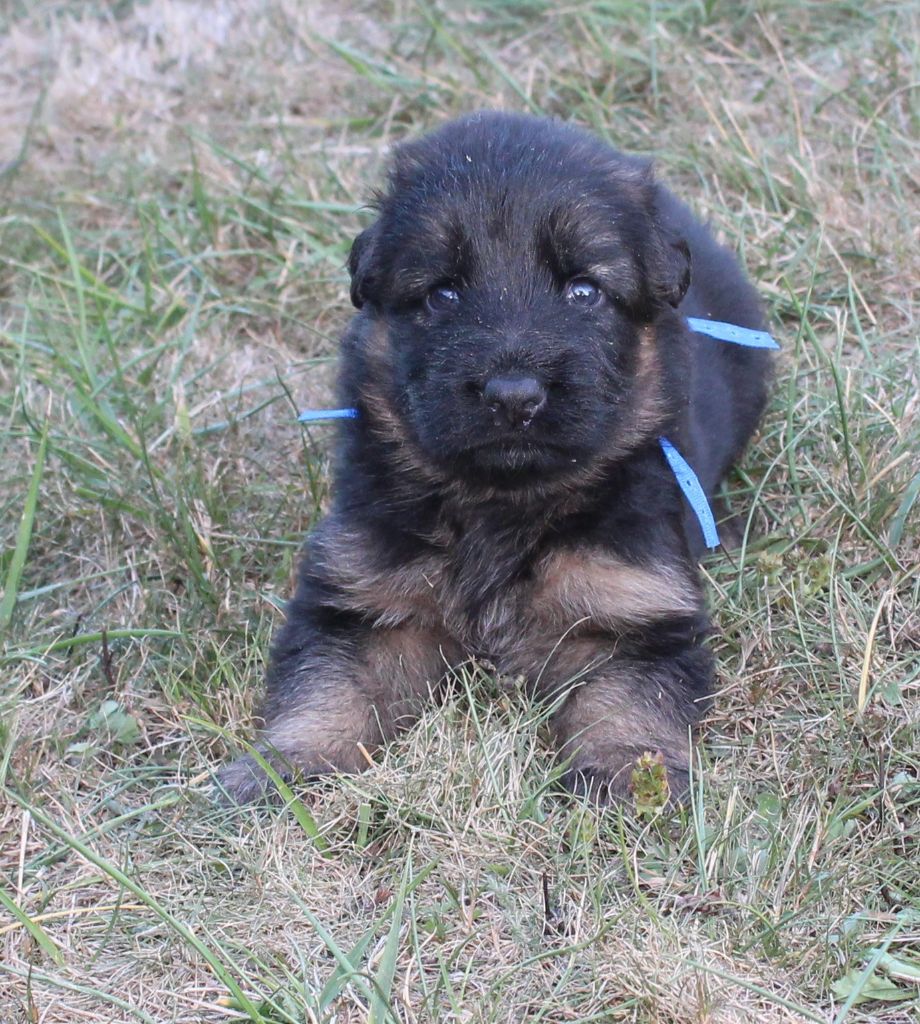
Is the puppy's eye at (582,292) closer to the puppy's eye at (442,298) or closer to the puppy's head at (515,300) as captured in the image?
the puppy's head at (515,300)

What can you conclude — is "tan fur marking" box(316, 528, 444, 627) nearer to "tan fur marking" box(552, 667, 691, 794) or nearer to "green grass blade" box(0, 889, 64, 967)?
"tan fur marking" box(552, 667, 691, 794)

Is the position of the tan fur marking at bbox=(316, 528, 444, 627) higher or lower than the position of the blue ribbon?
lower

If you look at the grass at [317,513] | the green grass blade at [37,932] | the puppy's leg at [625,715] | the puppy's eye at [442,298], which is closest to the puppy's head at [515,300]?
the puppy's eye at [442,298]

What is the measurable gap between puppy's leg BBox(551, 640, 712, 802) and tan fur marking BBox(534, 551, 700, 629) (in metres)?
0.11

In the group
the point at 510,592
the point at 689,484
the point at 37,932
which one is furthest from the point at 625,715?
the point at 37,932

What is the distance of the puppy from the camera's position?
348 centimetres

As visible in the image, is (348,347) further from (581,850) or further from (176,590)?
(581,850)

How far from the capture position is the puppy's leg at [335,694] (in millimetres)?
3670

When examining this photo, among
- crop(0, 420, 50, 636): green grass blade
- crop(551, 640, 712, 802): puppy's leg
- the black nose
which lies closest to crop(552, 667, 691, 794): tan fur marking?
crop(551, 640, 712, 802): puppy's leg

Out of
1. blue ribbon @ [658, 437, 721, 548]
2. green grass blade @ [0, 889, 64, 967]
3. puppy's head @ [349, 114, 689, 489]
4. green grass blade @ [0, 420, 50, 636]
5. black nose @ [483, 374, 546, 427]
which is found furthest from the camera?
green grass blade @ [0, 420, 50, 636]

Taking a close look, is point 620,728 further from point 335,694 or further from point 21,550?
point 21,550

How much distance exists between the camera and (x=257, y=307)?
5.43 m

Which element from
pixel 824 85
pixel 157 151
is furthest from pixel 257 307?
pixel 824 85

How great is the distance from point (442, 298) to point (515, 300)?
8.5 inches
